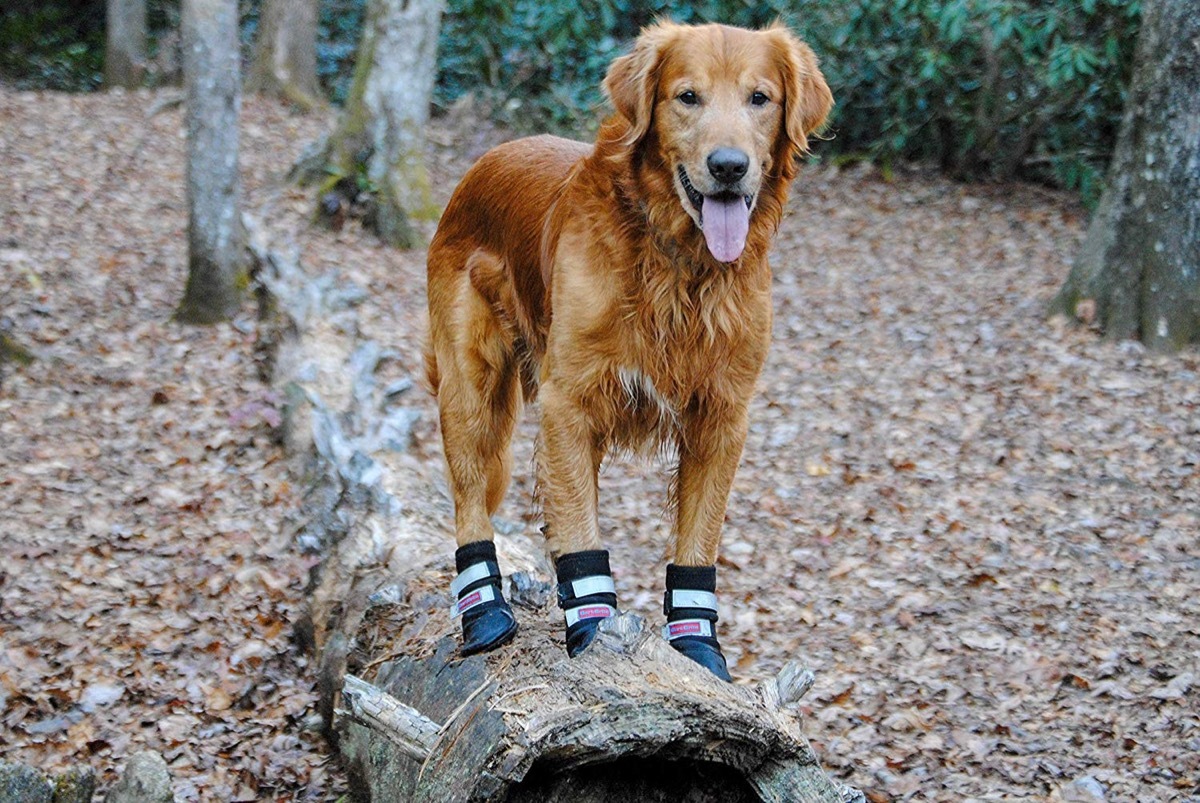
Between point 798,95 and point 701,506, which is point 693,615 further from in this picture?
point 798,95

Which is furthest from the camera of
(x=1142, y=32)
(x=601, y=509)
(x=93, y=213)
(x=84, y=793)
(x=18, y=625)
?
(x=93, y=213)

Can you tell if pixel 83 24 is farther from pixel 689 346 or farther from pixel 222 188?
pixel 689 346

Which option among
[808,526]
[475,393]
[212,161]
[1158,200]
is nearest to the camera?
[475,393]

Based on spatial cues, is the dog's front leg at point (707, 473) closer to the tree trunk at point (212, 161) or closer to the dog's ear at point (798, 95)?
the dog's ear at point (798, 95)

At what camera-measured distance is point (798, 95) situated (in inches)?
142

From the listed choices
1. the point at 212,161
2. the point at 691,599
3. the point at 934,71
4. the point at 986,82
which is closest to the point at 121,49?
the point at 212,161

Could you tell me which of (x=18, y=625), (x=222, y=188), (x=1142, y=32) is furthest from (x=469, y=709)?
(x=1142, y=32)

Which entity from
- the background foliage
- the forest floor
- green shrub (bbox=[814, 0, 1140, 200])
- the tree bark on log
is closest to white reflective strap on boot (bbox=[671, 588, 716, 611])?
the tree bark on log

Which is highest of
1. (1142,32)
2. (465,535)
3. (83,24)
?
(1142,32)

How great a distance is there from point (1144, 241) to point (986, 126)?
4.85 m

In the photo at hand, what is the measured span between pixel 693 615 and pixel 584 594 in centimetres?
39

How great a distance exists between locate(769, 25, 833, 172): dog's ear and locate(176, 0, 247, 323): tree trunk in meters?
5.77

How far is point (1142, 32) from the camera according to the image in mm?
8117

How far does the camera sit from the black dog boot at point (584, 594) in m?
3.43
